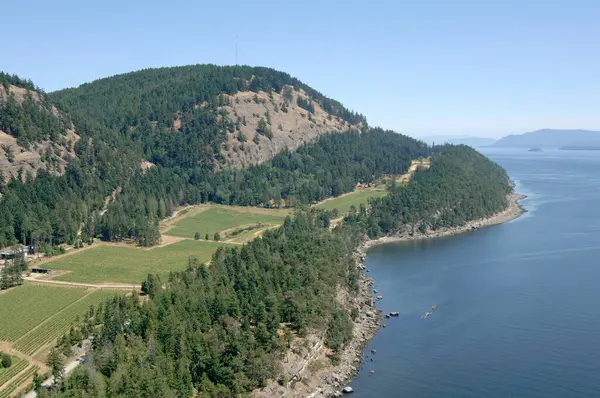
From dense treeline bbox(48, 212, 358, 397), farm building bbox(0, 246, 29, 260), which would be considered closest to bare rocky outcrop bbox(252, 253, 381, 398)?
dense treeline bbox(48, 212, 358, 397)

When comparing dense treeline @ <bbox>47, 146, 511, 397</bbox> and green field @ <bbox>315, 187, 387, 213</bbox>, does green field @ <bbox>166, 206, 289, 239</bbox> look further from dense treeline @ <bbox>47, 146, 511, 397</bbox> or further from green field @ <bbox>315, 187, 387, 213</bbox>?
dense treeline @ <bbox>47, 146, 511, 397</bbox>

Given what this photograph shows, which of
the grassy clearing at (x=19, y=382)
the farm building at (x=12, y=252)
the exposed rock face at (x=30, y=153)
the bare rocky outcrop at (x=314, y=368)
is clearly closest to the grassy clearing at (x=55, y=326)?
the grassy clearing at (x=19, y=382)

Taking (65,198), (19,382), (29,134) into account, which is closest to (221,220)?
(65,198)

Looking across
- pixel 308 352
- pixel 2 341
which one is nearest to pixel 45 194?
Answer: pixel 2 341

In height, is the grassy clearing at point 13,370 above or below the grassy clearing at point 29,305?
below

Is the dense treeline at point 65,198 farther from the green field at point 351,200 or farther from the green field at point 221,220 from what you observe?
the green field at point 351,200

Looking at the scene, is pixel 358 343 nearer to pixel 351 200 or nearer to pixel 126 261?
pixel 126 261
